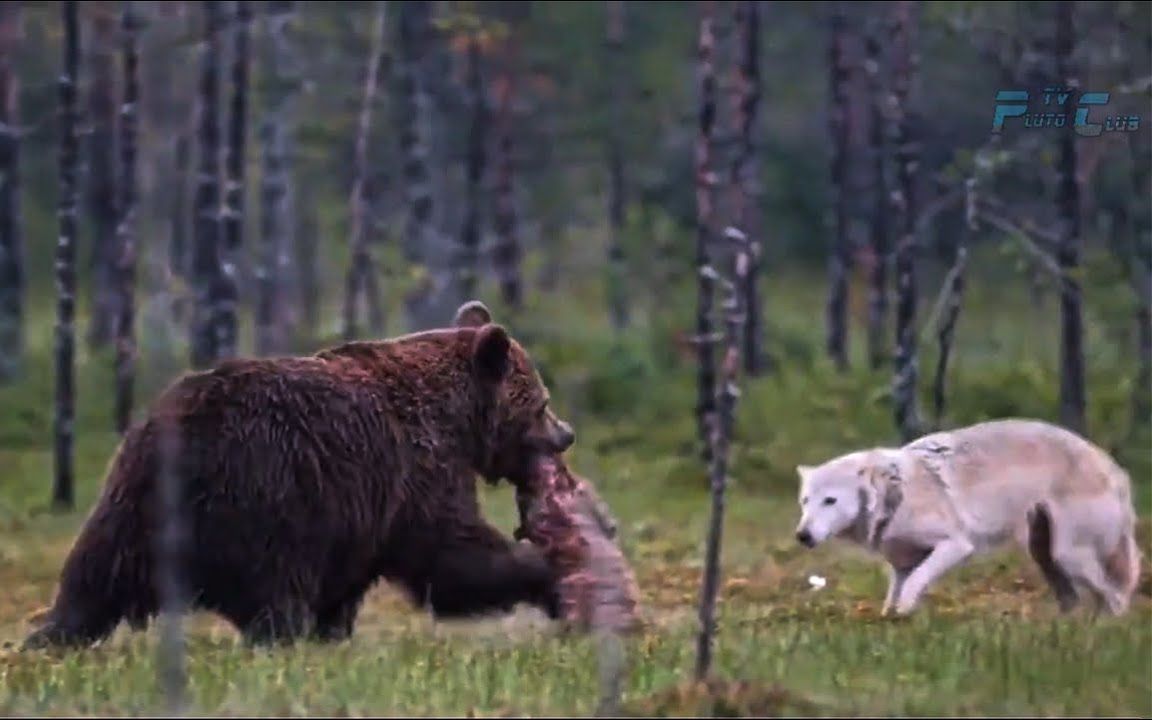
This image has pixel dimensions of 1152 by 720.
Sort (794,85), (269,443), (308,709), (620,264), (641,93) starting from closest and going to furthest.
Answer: (308,709), (269,443), (620,264), (641,93), (794,85)

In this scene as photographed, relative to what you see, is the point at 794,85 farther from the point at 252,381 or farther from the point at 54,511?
the point at 252,381

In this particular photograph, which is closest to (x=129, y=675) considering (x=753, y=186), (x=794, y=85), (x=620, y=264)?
(x=753, y=186)

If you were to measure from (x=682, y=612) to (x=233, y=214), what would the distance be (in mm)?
10439

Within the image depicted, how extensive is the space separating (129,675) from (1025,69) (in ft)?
44.0

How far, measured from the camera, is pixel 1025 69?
19.2 meters

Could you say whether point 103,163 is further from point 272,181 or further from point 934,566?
point 934,566

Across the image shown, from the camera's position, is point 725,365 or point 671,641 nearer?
point 725,365

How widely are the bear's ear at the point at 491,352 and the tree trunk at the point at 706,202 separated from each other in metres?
7.66

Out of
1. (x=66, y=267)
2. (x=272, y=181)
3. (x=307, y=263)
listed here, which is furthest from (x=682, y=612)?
(x=307, y=263)

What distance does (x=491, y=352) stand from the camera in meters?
10.2

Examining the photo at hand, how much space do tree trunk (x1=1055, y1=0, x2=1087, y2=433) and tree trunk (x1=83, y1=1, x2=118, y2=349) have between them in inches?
569

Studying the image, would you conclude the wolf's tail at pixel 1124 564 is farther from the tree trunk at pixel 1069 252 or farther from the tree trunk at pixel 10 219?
the tree trunk at pixel 10 219

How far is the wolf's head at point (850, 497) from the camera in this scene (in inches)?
415

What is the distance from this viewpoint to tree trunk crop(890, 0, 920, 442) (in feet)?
60.7
